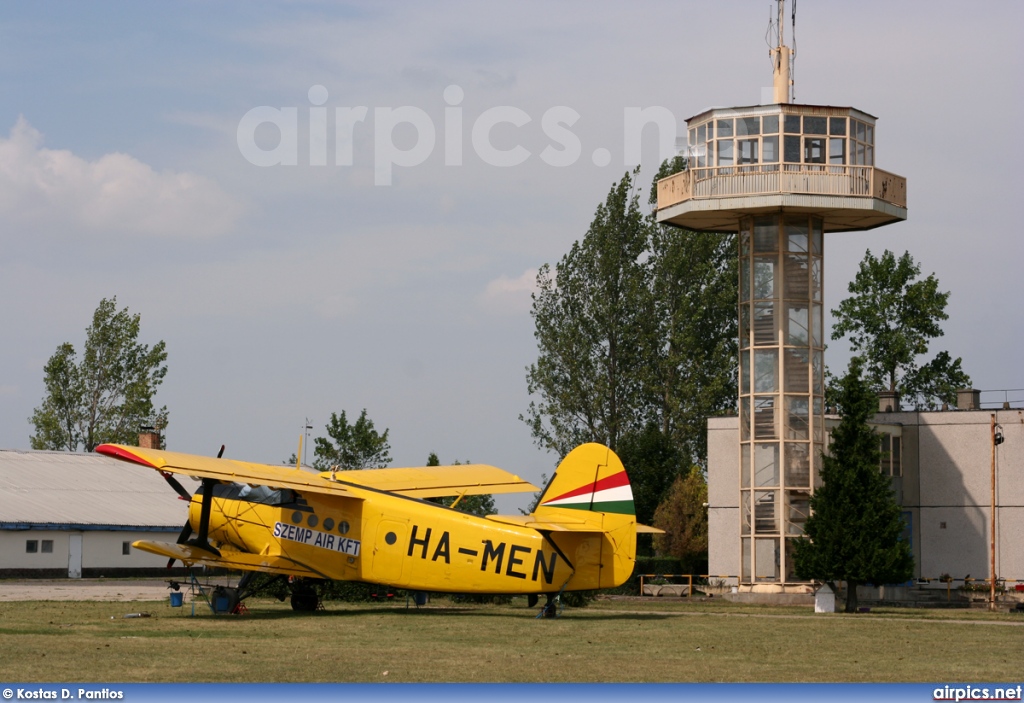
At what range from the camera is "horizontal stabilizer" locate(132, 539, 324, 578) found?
26797 mm

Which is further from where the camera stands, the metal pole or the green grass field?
the metal pole

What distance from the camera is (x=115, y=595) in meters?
35.7

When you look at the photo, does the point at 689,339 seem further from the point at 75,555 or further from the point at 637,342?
the point at 75,555

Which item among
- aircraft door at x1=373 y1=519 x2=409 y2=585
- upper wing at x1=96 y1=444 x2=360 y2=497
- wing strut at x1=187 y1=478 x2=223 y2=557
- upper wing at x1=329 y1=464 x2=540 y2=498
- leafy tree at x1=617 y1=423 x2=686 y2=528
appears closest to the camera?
upper wing at x1=96 y1=444 x2=360 y2=497

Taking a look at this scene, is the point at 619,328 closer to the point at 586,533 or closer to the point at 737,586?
the point at 737,586

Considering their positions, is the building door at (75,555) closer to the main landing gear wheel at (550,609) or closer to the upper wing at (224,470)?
the upper wing at (224,470)

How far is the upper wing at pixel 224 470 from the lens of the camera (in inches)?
965

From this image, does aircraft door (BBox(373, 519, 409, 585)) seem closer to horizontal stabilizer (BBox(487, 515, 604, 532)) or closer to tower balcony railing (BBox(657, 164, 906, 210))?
horizontal stabilizer (BBox(487, 515, 604, 532))

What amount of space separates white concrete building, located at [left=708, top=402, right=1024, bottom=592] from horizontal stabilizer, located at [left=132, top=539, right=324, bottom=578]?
1951 cm

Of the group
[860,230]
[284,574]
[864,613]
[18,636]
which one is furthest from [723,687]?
[860,230]

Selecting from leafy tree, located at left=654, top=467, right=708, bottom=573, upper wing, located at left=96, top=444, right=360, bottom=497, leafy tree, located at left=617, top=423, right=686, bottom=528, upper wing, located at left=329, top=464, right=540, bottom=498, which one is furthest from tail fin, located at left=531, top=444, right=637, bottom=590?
leafy tree, located at left=617, top=423, right=686, bottom=528

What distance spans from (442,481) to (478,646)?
36.0 ft

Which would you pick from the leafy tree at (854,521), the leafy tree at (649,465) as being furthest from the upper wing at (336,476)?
the leafy tree at (649,465)

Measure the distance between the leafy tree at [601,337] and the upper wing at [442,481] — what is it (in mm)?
35179
